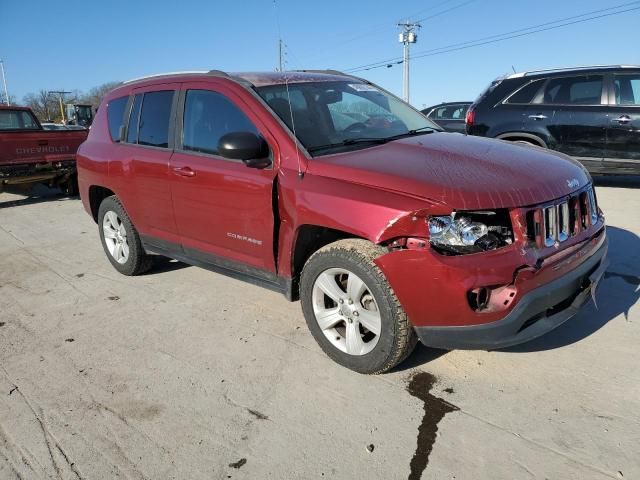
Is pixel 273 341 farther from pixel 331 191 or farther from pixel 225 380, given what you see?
pixel 331 191

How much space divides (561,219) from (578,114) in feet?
18.6

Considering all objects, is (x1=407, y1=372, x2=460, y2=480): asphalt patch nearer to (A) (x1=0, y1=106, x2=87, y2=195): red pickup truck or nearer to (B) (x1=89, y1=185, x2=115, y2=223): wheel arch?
(B) (x1=89, y1=185, x2=115, y2=223): wheel arch

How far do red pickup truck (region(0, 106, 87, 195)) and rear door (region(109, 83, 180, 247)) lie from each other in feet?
19.5

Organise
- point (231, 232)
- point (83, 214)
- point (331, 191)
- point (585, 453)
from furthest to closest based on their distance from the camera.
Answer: point (83, 214)
point (231, 232)
point (331, 191)
point (585, 453)

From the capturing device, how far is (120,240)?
5.01 meters

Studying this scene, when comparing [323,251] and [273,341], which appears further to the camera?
[273,341]

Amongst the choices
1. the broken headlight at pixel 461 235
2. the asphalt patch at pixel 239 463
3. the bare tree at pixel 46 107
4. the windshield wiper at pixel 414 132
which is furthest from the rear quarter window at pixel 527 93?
the bare tree at pixel 46 107

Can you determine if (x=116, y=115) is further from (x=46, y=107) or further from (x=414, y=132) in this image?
(x=46, y=107)

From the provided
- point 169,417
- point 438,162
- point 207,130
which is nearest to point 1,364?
point 169,417

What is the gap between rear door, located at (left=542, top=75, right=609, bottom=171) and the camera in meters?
7.55

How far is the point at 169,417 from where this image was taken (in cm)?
274

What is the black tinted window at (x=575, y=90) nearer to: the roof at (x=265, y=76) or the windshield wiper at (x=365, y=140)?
the roof at (x=265, y=76)

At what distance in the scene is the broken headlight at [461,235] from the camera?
256cm

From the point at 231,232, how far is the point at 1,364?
68.7 inches
